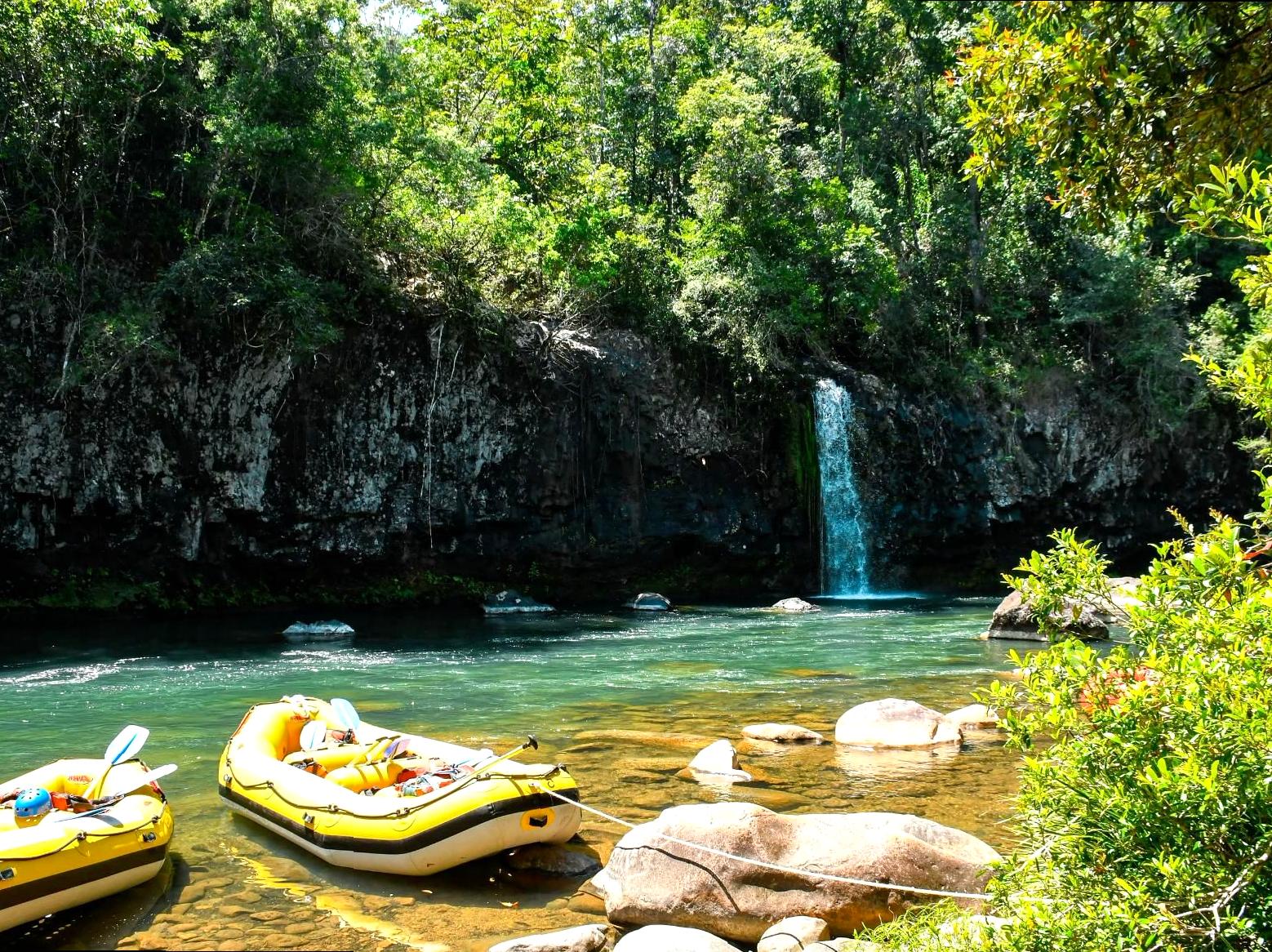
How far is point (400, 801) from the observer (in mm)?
5324

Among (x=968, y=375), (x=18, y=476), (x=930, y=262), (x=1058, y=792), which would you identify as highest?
(x=930, y=262)

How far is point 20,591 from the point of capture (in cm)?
1611

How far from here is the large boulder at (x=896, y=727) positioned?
772cm

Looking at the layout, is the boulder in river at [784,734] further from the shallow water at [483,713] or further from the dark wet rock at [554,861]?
the dark wet rock at [554,861]

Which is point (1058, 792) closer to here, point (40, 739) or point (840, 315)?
point (40, 739)

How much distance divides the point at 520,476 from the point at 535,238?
461 cm

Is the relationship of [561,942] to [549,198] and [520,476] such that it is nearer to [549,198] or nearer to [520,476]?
[520,476]

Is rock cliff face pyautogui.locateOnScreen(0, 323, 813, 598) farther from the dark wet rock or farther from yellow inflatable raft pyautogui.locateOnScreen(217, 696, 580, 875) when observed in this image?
the dark wet rock

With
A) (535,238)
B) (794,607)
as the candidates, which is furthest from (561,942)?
(535,238)

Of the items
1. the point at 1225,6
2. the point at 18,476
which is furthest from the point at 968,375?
the point at 1225,6

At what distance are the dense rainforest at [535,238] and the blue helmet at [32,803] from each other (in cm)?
1104

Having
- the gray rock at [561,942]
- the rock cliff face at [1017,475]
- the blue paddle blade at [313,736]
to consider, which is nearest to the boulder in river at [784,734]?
the blue paddle blade at [313,736]

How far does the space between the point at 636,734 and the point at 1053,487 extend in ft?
53.4

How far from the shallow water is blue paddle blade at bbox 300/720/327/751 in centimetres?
66
